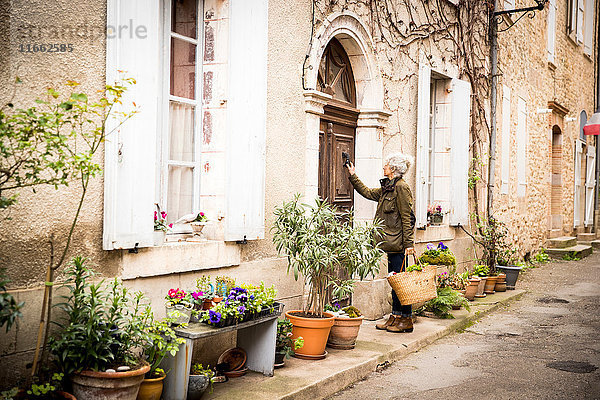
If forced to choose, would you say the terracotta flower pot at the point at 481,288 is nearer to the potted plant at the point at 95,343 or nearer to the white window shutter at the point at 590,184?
the potted plant at the point at 95,343

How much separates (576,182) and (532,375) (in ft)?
41.6

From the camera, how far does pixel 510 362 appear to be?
18.9 ft

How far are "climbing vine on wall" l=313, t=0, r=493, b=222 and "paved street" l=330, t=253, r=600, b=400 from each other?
2457mm

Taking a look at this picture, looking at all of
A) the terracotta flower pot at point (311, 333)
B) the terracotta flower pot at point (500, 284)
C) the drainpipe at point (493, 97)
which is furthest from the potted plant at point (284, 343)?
the drainpipe at point (493, 97)

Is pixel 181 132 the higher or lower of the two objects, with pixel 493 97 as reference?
lower

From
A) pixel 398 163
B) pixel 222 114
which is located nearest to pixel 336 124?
pixel 398 163

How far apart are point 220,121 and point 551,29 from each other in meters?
11.4

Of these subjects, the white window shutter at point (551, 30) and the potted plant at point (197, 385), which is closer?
the potted plant at point (197, 385)

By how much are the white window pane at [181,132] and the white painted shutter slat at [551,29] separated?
11.3 m

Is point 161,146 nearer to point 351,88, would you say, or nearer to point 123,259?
point 123,259

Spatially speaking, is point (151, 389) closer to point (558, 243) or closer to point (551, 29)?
point (558, 243)

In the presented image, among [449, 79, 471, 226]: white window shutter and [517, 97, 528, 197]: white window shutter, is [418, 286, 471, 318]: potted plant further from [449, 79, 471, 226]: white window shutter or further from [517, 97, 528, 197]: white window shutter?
[517, 97, 528, 197]: white window shutter

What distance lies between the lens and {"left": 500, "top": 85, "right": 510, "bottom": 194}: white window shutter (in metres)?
11.2

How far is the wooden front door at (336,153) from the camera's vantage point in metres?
6.68
